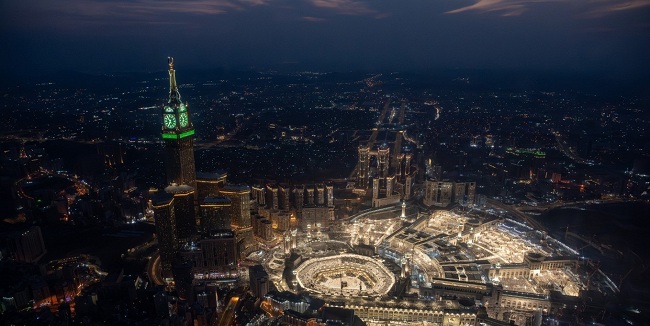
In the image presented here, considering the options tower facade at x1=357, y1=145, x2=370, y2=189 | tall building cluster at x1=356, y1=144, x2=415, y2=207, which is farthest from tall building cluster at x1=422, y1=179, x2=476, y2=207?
tower facade at x1=357, y1=145, x2=370, y2=189

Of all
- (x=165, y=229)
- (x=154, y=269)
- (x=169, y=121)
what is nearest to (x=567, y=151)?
(x=169, y=121)

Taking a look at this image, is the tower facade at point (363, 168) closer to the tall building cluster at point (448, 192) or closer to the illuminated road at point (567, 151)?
the tall building cluster at point (448, 192)

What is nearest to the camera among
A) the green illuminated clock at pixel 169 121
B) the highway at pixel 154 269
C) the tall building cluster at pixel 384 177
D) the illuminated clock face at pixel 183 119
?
the highway at pixel 154 269

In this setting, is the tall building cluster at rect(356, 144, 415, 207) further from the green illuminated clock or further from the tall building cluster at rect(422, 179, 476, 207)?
the green illuminated clock

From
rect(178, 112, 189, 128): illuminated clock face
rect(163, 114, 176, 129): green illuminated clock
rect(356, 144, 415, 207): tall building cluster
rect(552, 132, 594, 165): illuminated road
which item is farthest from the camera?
rect(552, 132, 594, 165): illuminated road

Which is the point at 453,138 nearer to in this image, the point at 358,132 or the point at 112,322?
the point at 358,132

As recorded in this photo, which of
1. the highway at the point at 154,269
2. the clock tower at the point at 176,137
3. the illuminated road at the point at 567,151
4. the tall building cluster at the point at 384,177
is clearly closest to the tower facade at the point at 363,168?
the tall building cluster at the point at 384,177

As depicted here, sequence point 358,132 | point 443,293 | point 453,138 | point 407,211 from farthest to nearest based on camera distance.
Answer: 1. point 358,132
2. point 453,138
3. point 407,211
4. point 443,293

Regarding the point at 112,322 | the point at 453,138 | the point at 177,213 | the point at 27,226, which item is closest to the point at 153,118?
the point at 27,226
